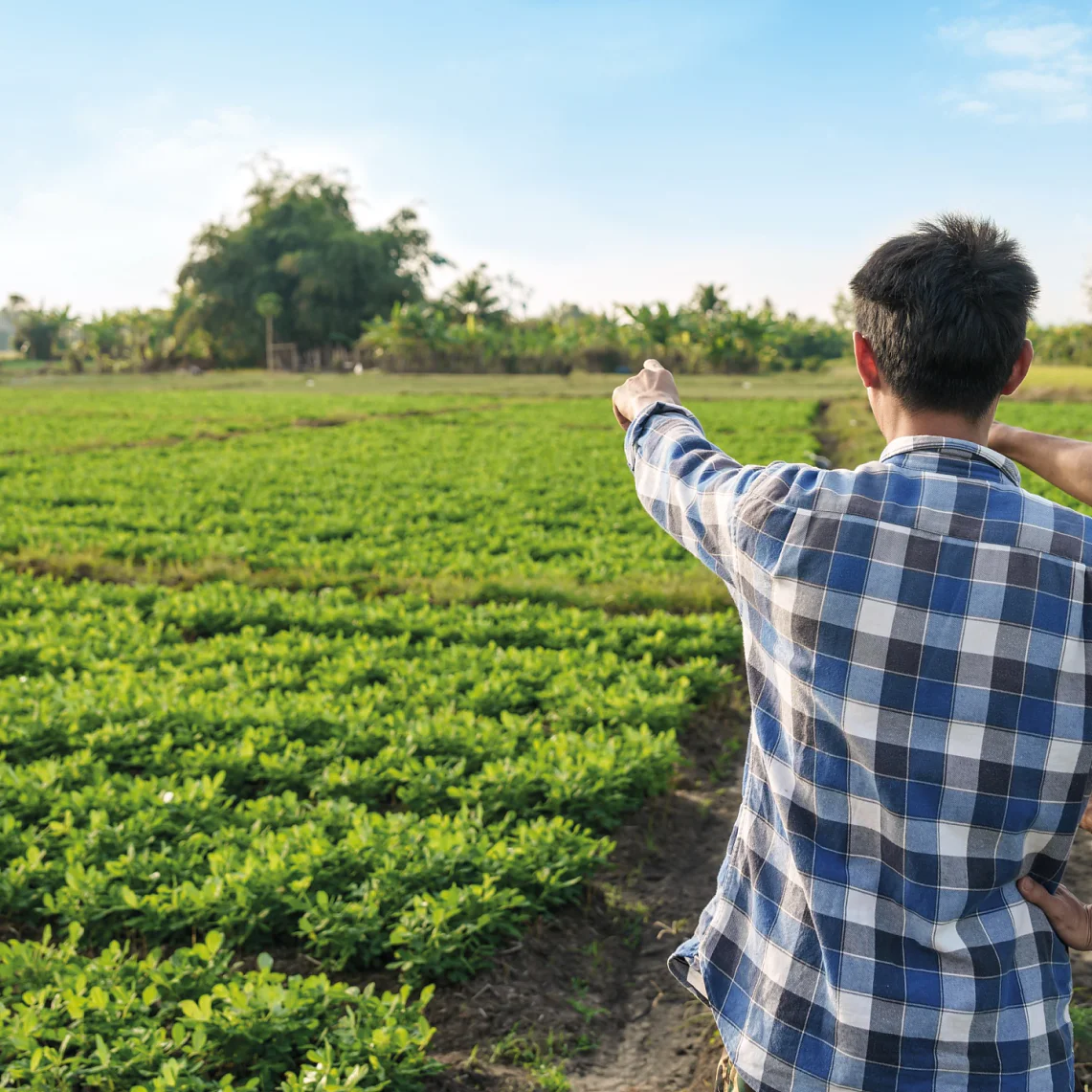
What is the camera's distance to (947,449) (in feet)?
5.10

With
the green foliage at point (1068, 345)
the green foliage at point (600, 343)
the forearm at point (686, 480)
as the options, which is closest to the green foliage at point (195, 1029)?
the forearm at point (686, 480)

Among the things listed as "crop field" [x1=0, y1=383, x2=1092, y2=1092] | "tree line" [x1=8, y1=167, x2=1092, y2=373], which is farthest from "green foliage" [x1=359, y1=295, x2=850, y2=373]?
Result: "crop field" [x1=0, y1=383, x2=1092, y2=1092]

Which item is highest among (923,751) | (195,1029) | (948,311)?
(948,311)

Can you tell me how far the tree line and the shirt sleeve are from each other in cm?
5443

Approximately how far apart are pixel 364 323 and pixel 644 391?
Result: 61.2m

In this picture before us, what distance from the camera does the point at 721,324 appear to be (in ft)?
191

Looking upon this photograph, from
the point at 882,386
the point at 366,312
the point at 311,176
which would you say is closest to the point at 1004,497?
the point at 882,386

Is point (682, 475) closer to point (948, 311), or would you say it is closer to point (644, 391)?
point (644, 391)

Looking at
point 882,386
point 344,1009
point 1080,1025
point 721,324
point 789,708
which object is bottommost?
point 344,1009

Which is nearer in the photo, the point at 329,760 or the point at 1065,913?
the point at 1065,913

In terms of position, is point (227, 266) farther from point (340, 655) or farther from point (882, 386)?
point (882, 386)

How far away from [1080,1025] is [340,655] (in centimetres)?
502

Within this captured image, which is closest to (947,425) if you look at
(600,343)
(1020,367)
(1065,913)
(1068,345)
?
(1020,367)

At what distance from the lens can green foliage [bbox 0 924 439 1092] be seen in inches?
123
